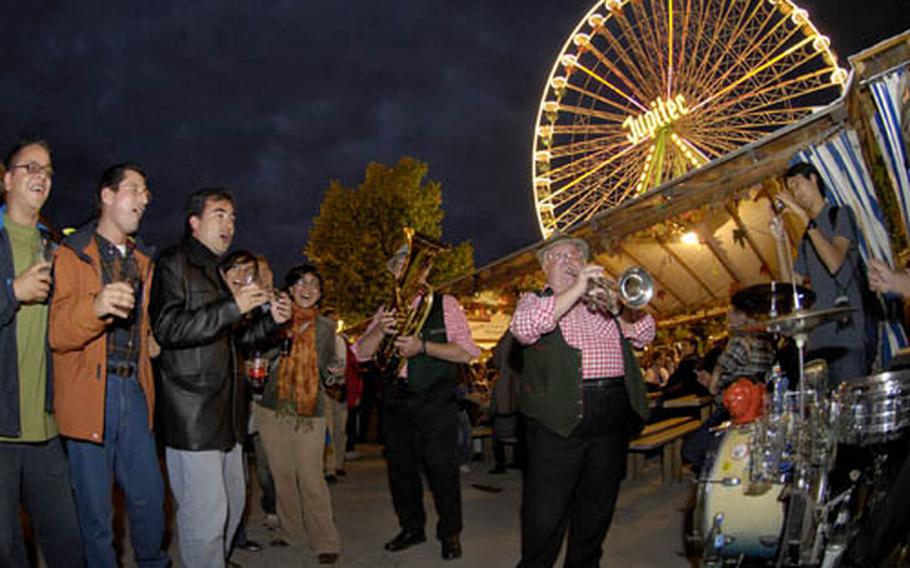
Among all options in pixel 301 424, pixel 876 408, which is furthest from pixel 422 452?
pixel 876 408

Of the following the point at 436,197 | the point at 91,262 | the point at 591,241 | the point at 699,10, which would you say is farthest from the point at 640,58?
the point at 436,197

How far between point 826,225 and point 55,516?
4.04 meters

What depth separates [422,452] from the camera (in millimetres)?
5199

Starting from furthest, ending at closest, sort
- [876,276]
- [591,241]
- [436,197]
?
[436,197]
[591,241]
[876,276]

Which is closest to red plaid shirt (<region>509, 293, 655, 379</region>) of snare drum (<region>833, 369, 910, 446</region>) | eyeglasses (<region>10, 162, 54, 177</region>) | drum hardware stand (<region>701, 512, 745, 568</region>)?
drum hardware stand (<region>701, 512, 745, 568</region>)

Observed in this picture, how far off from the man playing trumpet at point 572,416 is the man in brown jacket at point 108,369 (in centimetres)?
181

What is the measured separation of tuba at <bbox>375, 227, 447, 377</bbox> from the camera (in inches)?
202

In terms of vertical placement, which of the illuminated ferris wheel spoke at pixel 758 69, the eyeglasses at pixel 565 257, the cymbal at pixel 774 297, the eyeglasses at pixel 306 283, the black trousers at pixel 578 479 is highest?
the illuminated ferris wheel spoke at pixel 758 69

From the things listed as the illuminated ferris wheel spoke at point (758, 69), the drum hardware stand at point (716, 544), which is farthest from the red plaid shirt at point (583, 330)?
the illuminated ferris wheel spoke at point (758, 69)

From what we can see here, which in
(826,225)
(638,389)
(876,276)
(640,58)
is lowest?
(638,389)

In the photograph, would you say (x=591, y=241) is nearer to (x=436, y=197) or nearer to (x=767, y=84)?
(x=767, y=84)

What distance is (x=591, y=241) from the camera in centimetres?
945

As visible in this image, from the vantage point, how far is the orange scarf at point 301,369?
5129mm

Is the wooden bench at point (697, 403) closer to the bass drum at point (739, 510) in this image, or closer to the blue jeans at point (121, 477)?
the bass drum at point (739, 510)
